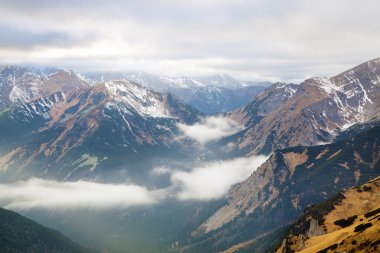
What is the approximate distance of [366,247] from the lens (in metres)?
193
